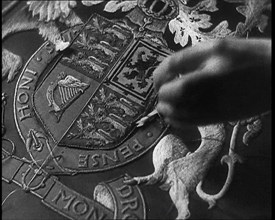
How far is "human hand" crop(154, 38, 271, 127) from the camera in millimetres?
750

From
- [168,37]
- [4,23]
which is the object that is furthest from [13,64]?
[168,37]

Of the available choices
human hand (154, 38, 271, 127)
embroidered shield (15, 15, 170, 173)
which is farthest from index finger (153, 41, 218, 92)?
embroidered shield (15, 15, 170, 173)

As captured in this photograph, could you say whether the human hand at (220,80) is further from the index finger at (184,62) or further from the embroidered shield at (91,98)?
the embroidered shield at (91,98)

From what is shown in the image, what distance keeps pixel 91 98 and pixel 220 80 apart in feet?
1.06

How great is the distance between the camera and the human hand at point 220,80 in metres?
0.75

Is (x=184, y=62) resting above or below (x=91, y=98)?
above

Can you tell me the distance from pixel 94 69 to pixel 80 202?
0.28m

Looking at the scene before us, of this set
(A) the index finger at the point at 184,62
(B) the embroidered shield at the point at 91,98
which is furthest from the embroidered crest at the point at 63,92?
(A) the index finger at the point at 184,62

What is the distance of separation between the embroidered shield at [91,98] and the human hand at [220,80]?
0.53 ft

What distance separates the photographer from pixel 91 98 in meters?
1.00

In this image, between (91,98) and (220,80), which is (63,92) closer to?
(91,98)

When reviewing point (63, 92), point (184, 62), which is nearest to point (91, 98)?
point (63, 92)

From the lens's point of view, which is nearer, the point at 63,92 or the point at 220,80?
the point at 220,80

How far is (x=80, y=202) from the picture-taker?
904 millimetres
